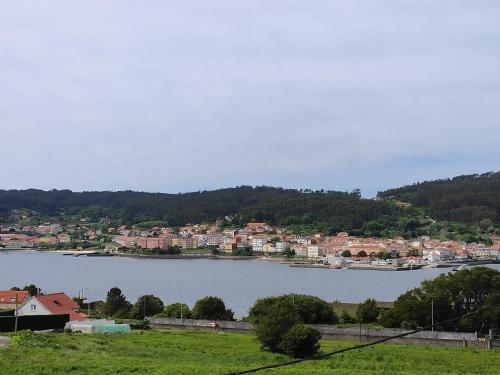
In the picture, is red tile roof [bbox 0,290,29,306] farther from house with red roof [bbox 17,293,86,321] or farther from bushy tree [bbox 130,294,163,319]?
bushy tree [bbox 130,294,163,319]

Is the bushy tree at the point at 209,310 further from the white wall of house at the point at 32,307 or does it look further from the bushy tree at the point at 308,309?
the white wall of house at the point at 32,307

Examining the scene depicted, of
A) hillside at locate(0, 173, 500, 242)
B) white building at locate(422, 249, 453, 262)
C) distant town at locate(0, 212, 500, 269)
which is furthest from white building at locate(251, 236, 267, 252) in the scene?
white building at locate(422, 249, 453, 262)

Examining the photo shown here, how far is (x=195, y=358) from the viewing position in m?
12.9

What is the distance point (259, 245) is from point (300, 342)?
87830 mm

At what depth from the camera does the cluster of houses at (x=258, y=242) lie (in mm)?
88625

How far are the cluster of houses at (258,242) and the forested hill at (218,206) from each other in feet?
16.3

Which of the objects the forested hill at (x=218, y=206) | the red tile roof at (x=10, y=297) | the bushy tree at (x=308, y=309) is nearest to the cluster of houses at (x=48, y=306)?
the red tile roof at (x=10, y=297)

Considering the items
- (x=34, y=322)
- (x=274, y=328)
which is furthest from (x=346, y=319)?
(x=34, y=322)

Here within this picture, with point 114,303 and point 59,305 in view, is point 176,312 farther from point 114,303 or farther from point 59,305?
point 114,303

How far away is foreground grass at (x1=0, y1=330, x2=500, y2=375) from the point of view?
10719 mm

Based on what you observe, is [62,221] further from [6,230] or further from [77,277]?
[77,277]

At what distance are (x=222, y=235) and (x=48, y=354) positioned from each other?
342 ft

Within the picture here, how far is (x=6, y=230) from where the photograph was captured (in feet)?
459

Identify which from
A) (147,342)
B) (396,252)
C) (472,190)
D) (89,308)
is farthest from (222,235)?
(147,342)
